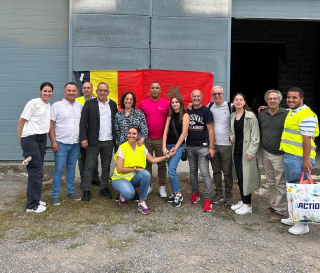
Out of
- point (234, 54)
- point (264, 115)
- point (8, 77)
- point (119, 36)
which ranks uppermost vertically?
point (234, 54)

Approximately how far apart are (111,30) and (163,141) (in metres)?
2.68

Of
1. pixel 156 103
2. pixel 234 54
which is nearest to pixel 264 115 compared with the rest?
pixel 156 103

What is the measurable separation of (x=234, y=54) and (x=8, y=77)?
327 inches

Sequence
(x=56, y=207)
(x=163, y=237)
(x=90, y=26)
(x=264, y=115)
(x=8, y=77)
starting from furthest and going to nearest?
(x=8, y=77) → (x=90, y=26) → (x=56, y=207) → (x=264, y=115) → (x=163, y=237)

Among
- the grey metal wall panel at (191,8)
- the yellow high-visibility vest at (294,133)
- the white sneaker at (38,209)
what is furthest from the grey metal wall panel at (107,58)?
the yellow high-visibility vest at (294,133)

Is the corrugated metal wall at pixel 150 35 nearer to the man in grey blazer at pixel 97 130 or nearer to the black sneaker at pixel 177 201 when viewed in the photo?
the man in grey blazer at pixel 97 130

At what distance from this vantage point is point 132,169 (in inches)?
185

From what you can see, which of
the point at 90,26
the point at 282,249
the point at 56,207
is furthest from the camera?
the point at 90,26

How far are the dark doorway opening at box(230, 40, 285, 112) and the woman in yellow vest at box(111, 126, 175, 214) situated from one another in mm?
8533

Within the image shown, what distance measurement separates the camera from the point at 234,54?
12.3 metres

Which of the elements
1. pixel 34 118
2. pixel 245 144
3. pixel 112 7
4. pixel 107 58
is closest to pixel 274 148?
pixel 245 144

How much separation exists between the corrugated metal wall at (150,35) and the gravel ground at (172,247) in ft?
9.80

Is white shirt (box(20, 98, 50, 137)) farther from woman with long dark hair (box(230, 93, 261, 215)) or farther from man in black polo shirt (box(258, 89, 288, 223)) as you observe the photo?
man in black polo shirt (box(258, 89, 288, 223))

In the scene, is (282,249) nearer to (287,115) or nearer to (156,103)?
(287,115)
